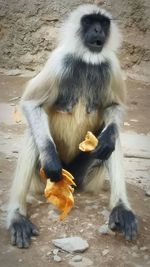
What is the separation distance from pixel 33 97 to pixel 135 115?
313 centimetres


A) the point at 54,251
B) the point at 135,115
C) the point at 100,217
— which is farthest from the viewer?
the point at 135,115

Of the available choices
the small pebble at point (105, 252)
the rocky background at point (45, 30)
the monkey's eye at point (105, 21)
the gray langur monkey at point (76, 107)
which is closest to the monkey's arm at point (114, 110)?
the gray langur monkey at point (76, 107)

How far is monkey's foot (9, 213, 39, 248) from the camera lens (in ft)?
13.1

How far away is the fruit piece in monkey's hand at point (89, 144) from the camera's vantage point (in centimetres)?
438

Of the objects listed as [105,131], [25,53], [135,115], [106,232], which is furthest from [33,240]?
[25,53]

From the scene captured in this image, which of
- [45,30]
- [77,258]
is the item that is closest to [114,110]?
[77,258]

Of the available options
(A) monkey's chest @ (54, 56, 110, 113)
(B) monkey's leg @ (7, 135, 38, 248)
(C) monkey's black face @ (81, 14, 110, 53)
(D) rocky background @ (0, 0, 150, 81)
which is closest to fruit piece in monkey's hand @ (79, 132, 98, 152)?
(A) monkey's chest @ (54, 56, 110, 113)

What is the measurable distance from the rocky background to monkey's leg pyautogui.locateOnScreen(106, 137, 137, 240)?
431 centimetres

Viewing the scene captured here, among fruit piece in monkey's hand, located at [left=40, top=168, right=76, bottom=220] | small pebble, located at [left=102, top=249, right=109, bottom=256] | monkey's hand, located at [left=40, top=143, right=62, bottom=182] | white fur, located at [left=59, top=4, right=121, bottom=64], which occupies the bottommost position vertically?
small pebble, located at [left=102, top=249, right=109, bottom=256]

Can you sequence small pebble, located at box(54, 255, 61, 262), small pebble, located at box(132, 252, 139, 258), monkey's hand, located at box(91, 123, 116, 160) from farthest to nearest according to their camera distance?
monkey's hand, located at box(91, 123, 116, 160), small pebble, located at box(132, 252, 139, 258), small pebble, located at box(54, 255, 61, 262)

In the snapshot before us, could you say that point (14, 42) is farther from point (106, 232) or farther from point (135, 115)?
point (106, 232)

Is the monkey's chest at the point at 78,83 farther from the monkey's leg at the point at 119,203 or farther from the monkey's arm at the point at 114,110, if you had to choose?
the monkey's leg at the point at 119,203

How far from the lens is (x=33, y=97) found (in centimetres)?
450

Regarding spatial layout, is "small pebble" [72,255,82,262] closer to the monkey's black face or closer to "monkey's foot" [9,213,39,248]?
"monkey's foot" [9,213,39,248]
